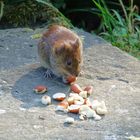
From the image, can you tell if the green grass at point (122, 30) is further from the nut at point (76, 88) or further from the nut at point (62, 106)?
the nut at point (62, 106)

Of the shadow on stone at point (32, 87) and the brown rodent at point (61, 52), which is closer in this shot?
the shadow on stone at point (32, 87)

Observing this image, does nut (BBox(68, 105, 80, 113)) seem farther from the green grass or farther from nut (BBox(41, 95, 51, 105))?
the green grass

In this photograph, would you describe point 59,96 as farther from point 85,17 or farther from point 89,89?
point 85,17

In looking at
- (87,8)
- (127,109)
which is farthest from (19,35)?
(127,109)

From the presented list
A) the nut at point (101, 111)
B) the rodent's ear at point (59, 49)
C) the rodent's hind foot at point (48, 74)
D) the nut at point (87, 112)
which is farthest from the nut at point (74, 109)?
the rodent's hind foot at point (48, 74)

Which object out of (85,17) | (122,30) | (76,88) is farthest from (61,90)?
(85,17)

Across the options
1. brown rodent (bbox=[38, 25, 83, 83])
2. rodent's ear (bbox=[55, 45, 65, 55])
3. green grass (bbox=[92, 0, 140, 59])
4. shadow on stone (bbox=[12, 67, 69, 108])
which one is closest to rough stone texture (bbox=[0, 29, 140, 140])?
shadow on stone (bbox=[12, 67, 69, 108])
